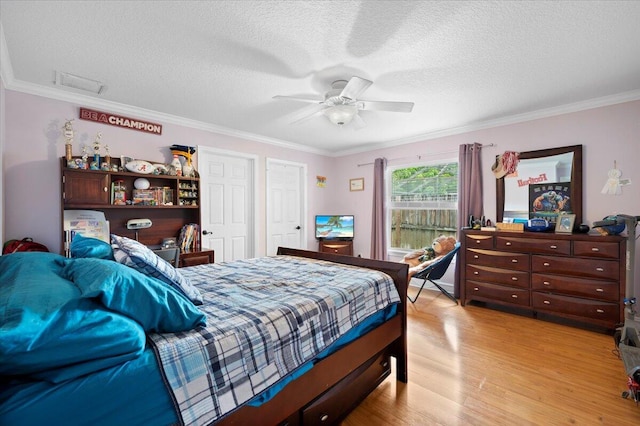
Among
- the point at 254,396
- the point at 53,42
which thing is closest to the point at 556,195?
the point at 254,396

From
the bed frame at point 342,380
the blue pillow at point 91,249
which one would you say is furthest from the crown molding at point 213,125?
the bed frame at point 342,380

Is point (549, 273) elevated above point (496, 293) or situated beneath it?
elevated above

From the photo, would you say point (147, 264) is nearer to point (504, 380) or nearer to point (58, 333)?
point (58, 333)

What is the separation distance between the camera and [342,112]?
2.65 metres

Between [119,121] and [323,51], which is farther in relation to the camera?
[119,121]

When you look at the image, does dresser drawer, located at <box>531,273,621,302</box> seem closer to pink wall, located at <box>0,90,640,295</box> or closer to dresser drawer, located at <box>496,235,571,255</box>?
dresser drawer, located at <box>496,235,571,255</box>

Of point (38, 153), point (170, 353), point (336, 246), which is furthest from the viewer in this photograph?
point (336, 246)

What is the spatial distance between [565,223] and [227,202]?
427 centimetres

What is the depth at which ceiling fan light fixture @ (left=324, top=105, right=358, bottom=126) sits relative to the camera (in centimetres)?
262

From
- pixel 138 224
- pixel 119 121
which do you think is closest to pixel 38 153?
pixel 119 121

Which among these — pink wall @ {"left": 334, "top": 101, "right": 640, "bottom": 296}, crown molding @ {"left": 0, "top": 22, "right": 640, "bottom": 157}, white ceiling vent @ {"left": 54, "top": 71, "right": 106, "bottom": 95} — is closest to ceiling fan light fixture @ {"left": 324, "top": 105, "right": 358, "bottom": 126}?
crown molding @ {"left": 0, "top": 22, "right": 640, "bottom": 157}

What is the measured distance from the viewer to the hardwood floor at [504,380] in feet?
5.71

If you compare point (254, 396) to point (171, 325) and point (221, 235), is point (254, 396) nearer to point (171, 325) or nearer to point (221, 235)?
point (171, 325)

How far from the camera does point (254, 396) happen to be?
116cm
